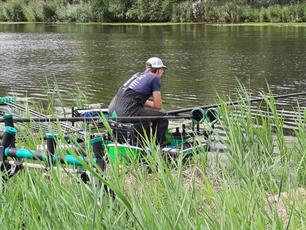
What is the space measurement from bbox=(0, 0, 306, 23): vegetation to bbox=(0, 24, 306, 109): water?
9.99m

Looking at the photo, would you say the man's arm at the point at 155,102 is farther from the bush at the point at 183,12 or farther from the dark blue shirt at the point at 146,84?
the bush at the point at 183,12

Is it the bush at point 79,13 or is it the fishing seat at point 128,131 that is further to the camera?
the bush at point 79,13

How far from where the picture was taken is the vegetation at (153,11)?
42.3 metres

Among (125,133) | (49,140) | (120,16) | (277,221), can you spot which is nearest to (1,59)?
(125,133)

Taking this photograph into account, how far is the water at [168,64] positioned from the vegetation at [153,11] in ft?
32.8

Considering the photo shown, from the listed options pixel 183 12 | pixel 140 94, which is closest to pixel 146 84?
pixel 140 94

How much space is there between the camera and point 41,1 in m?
59.1

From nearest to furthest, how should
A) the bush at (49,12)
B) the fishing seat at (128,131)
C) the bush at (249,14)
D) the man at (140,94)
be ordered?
the fishing seat at (128,131) < the man at (140,94) < the bush at (249,14) < the bush at (49,12)

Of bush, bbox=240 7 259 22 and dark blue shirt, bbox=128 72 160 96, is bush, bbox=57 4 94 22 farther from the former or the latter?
dark blue shirt, bbox=128 72 160 96

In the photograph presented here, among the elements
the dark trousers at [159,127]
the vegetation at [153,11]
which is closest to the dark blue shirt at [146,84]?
the dark trousers at [159,127]

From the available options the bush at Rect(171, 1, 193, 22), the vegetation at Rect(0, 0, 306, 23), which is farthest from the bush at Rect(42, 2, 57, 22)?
the bush at Rect(171, 1, 193, 22)

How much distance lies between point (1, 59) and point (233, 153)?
19.9 metres

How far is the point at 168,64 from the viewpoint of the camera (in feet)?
66.8

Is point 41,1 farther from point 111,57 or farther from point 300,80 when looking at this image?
point 300,80
